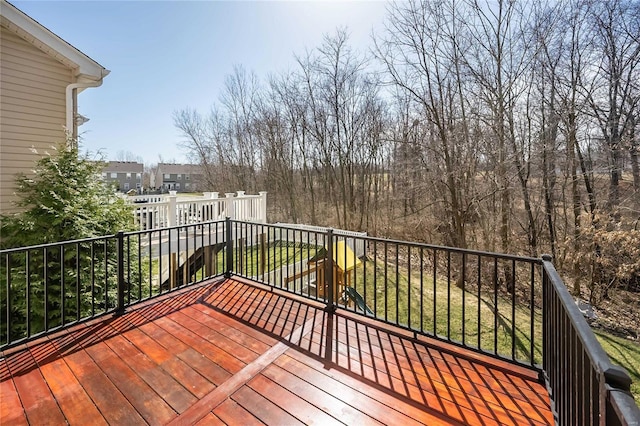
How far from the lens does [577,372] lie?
48.5 inches

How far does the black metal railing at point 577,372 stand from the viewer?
758 mm

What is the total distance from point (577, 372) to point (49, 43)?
7.83 meters

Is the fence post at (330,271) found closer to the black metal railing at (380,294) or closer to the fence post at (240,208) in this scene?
the black metal railing at (380,294)

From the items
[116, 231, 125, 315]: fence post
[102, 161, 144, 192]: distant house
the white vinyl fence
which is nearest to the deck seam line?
[116, 231, 125, 315]: fence post

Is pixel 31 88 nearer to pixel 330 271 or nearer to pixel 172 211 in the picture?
pixel 172 211

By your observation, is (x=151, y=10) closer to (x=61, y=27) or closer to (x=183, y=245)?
(x=61, y=27)

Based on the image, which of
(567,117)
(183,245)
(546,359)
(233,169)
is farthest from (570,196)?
(233,169)

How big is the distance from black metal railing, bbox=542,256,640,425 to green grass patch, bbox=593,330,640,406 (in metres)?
3.82

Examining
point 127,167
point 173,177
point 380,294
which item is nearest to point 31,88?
point 380,294

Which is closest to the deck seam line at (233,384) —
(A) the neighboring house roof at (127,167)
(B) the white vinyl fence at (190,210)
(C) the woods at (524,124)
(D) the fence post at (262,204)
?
(B) the white vinyl fence at (190,210)

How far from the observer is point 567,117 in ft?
26.7

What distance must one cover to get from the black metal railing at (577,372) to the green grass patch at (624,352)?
3824 millimetres

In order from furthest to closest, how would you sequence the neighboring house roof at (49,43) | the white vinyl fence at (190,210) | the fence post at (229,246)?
the white vinyl fence at (190,210), the neighboring house roof at (49,43), the fence post at (229,246)

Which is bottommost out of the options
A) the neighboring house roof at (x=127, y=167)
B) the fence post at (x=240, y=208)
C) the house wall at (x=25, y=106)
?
the fence post at (x=240, y=208)
